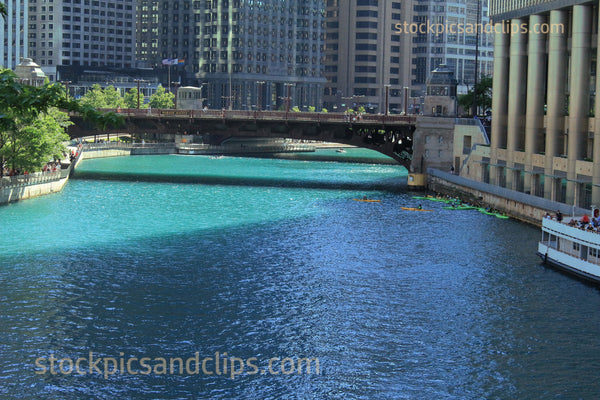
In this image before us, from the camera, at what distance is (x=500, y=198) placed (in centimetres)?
10650

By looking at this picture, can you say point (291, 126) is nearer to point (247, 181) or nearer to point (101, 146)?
point (247, 181)

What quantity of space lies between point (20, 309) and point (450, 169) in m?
91.8

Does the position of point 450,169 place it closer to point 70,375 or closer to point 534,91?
point 534,91

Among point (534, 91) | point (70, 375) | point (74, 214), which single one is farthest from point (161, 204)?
point (70, 375)

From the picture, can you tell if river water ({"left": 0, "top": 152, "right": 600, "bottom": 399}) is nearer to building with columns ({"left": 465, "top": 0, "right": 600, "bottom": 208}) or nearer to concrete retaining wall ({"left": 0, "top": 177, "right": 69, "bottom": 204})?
concrete retaining wall ({"left": 0, "top": 177, "right": 69, "bottom": 204})

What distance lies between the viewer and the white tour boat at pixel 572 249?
2677 inches

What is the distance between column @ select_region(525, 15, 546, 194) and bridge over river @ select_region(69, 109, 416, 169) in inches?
1503

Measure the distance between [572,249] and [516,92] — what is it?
45818 millimetres

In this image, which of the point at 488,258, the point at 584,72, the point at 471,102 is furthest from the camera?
the point at 471,102

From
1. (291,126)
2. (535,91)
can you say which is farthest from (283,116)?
(535,91)

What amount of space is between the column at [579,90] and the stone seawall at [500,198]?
3.73 metres

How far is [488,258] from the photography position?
76.6 metres

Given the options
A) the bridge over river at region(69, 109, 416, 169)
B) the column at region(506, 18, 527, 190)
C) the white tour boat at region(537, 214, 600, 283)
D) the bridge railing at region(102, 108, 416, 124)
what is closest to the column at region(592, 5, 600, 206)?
the white tour boat at region(537, 214, 600, 283)

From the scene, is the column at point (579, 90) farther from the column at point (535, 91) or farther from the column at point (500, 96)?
the column at point (500, 96)
